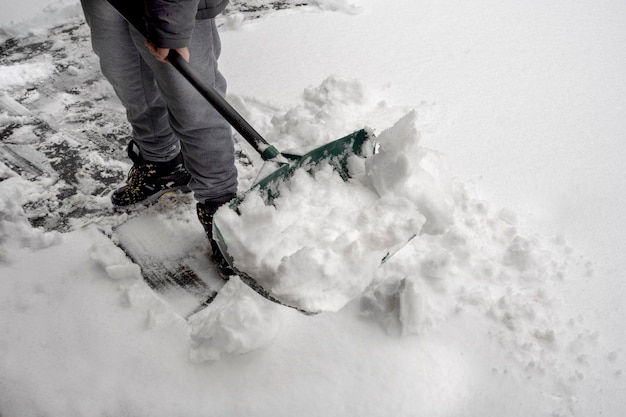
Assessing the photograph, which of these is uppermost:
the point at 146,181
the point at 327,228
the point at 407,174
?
the point at 407,174

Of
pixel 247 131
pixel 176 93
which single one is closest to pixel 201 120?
pixel 176 93

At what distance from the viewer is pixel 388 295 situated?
53.0 inches

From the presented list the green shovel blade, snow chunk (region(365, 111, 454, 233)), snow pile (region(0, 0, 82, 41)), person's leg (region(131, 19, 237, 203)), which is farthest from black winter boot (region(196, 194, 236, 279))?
snow pile (region(0, 0, 82, 41))

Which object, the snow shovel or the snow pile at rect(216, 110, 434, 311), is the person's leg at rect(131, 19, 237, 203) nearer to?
the snow shovel

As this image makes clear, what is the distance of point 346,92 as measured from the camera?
6.91ft

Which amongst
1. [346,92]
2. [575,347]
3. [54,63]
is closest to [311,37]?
[346,92]

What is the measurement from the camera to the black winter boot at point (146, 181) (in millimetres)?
1697

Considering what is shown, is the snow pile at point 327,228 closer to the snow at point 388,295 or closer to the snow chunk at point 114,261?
the snow at point 388,295

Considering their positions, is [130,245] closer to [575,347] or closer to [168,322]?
[168,322]

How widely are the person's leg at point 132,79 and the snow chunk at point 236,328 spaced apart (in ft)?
2.39

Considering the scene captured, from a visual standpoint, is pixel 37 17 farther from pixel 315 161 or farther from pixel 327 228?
pixel 327 228

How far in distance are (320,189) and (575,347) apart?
35.0 inches

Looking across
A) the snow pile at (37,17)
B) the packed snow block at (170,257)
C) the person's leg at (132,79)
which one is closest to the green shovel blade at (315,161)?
the packed snow block at (170,257)

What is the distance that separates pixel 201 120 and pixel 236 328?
62cm
